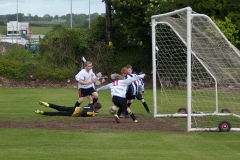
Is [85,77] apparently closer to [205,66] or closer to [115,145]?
[205,66]

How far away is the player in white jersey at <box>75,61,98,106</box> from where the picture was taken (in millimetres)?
17786

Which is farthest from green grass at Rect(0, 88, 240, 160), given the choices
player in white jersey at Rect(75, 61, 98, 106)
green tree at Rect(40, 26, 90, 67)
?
green tree at Rect(40, 26, 90, 67)

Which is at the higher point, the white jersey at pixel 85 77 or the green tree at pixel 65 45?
the green tree at pixel 65 45

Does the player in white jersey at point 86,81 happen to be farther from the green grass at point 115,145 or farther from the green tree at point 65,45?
the green tree at point 65,45

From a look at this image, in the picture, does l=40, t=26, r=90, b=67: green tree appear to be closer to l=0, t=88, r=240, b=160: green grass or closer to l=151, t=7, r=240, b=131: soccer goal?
l=151, t=7, r=240, b=131: soccer goal

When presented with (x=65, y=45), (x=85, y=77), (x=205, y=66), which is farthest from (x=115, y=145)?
(x=65, y=45)

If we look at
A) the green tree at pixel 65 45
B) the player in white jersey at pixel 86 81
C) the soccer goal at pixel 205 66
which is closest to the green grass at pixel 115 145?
the soccer goal at pixel 205 66

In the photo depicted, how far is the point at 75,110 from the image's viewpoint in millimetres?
17359

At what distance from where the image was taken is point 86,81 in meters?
18.0

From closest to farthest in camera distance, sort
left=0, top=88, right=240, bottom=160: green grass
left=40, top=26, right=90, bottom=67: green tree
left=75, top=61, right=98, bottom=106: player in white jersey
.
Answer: left=0, top=88, right=240, bottom=160: green grass, left=75, top=61, right=98, bottom=106: player in white jersey, left=40, top=26, right=90, bottom=67: green tree

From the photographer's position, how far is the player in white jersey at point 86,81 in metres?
17.8

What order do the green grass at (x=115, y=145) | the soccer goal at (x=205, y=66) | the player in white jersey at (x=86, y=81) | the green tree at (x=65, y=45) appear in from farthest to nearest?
the green tree at (x=65, y=45) → the player in white jersey at (x=86, y=81) → the soccer goal at (x=205, y=66) → the green grass at (x=115, y=145)

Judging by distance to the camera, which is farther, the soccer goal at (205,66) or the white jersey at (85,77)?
the white jersey at (85,77)

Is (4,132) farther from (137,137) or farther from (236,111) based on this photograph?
(236,111)
